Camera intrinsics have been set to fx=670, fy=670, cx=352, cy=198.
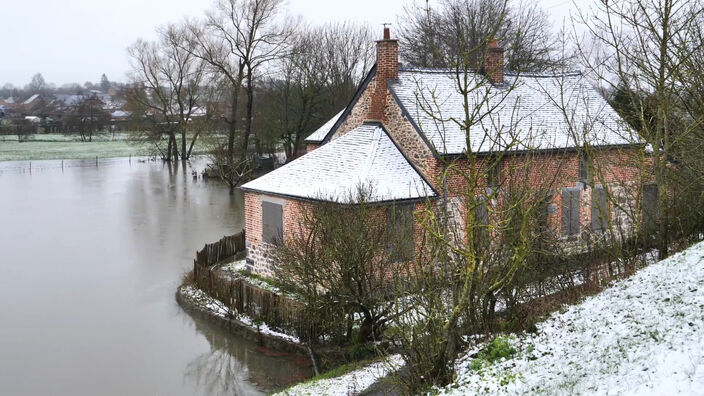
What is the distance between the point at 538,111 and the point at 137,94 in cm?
3953

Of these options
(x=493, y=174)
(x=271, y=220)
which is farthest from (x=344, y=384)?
(x=271, y=220)

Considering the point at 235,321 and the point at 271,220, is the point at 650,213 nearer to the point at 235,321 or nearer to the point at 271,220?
the point at 235,321

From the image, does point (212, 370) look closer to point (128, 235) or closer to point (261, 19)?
point (128, 235)

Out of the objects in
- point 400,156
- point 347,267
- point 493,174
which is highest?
point 400,156

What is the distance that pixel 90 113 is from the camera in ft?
279

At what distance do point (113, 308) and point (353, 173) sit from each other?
6.50 metres

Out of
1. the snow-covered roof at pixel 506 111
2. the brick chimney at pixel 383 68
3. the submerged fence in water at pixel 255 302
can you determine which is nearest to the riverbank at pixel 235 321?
the submerged fence in water at pixel 255 302

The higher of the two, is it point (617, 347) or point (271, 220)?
point (271, 220)

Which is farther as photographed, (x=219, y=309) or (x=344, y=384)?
(x=219, y=309)

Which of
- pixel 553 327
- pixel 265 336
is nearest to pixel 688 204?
pixel 553 327

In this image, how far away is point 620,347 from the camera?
7676mm

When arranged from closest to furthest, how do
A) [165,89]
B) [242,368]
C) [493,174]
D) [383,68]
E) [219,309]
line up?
[493,174] < [242,368] < [219,309] < [383,68] < [165,89]

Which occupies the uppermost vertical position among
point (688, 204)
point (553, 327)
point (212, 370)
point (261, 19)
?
point (261, 19)

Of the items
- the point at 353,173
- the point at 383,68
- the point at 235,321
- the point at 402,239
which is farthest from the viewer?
the point at 383,68
